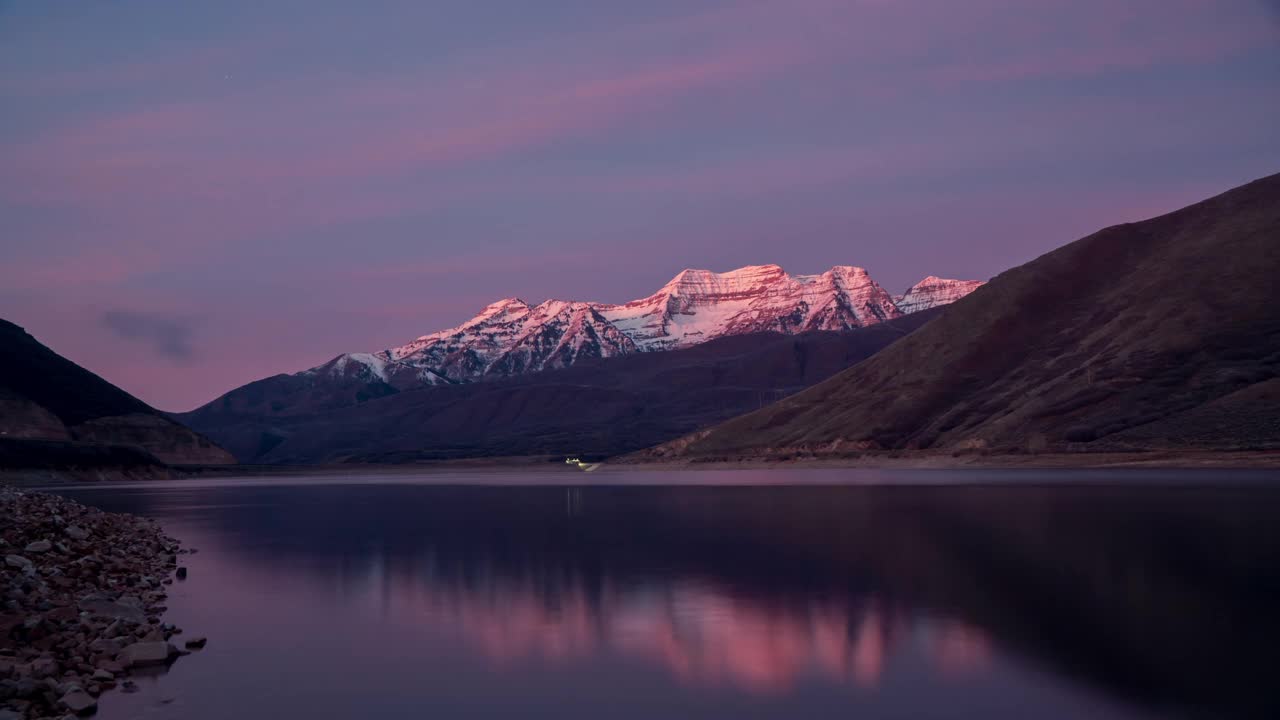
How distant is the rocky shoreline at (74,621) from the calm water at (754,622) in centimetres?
92

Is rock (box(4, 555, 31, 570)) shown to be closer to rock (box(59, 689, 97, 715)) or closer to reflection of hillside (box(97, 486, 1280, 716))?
reflection of hillside (box(97, 486, 1280, 716))

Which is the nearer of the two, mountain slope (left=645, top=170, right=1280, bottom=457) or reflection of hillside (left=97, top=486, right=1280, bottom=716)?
reflection of hillside (left=97, top=486, right=1280, bottom=716)

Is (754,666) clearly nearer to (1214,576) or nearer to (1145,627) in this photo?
(1145,627)

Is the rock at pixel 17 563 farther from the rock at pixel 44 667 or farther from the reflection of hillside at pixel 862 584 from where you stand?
the rock at pixel 44 667

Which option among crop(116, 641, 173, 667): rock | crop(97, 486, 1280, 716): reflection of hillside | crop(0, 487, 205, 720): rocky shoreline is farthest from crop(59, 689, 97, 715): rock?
crop(97, 486, 1280, 716): reflection of hillside

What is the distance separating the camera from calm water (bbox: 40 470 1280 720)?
20.8 m

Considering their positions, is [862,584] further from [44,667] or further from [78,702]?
[44,667]

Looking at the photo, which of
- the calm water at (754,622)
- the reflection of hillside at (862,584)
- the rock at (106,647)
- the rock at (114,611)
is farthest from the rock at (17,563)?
the reflection of hillside at (862,584)

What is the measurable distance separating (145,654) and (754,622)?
14706mm

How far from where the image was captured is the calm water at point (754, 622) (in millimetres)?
20828

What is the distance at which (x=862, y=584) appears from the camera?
35375 mm

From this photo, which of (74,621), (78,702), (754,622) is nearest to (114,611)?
(74,621)

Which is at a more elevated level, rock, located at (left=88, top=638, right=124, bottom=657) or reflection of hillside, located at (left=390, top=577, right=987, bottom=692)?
rock, located at (left=88, top=638, right=124, bottom=657)

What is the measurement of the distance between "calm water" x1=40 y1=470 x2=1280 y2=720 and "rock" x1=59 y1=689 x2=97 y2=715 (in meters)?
0.29
